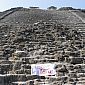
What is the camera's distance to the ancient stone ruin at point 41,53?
17.0m

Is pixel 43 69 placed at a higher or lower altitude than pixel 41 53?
lower

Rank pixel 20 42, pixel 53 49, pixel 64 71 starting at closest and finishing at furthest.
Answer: pixel 64 71 < pixel 53 49 < pixel 20 42

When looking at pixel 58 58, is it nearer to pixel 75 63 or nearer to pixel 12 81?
pixel 75 63

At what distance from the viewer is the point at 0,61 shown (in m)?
19.0

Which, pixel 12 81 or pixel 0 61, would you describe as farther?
pixel 0 61

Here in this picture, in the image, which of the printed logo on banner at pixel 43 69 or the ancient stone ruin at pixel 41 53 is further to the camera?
the printed logo on banner at pixel 43 69

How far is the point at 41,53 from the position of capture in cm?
1989

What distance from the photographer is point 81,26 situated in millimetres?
29250

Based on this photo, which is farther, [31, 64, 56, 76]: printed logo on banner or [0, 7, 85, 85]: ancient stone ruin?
[31, 64, 56, 76]: printed logo on banner

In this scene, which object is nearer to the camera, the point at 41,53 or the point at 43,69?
the point at 43,69

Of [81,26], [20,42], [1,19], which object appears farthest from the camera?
[1,19]

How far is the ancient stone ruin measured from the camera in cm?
1702

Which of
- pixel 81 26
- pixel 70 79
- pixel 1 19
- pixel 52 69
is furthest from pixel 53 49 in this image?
pixel 1 19

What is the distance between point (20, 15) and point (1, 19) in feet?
5.53
